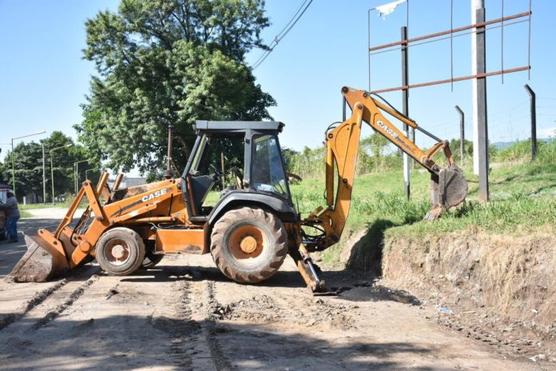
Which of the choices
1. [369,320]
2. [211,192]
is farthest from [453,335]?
[211,192]

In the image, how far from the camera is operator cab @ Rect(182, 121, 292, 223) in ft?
31.7

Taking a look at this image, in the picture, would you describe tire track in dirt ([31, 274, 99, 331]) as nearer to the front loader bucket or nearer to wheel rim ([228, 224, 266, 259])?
the front loader bucket

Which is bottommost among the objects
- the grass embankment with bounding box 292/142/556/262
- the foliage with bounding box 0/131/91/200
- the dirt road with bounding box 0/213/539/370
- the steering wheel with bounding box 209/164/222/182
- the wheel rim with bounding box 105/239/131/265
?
the dirt road with bounding box 0/213/539/370

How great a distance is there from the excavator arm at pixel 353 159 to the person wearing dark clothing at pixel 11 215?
11198mm

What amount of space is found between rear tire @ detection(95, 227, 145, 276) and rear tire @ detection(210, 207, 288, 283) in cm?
139

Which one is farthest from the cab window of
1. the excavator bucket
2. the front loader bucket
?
the front loader bucket

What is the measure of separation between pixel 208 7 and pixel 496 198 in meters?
26.0

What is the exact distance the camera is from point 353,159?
10.1m

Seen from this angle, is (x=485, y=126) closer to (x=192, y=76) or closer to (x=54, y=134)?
(x=192, y=76)

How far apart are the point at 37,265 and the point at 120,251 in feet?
4.54

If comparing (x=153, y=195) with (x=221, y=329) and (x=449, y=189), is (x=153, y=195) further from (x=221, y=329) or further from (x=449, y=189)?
(x=449, y=189)

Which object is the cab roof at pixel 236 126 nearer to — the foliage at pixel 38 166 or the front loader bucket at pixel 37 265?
the front loader bucket at pixel 37 265

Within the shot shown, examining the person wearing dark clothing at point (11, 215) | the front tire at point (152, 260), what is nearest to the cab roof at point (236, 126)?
the front tire at point (152, 260)

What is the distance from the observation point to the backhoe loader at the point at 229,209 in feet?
30.4
